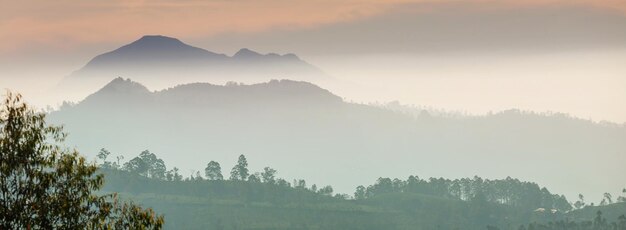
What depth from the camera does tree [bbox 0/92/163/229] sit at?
67.1m

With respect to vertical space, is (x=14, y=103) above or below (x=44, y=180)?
above

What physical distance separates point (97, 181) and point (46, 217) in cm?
502

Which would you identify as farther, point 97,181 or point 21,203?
point 97,181

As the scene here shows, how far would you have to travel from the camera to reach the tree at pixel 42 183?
67062 millimetres

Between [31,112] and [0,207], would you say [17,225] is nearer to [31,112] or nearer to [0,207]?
[0,207]

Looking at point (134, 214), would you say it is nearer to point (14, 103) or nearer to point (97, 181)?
point (97, 181)

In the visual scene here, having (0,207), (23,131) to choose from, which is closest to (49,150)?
(23,131)

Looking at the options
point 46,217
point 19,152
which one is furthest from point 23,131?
point 46,217

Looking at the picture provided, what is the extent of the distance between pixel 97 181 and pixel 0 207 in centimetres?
749

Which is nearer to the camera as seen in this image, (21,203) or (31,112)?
(21,203)

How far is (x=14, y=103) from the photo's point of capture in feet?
230

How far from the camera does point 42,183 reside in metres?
68.5

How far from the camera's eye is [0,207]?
215ft

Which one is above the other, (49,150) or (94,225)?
(49,150)
